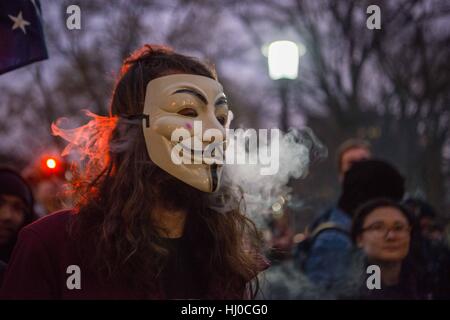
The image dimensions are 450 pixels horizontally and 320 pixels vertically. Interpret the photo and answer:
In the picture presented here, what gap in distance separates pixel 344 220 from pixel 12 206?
5.32ft

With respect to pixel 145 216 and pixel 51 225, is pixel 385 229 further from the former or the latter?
pixel 51 225

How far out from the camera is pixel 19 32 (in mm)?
2232

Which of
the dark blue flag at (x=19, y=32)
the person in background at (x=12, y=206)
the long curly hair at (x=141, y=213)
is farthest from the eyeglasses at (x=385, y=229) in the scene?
the dark blue flag at (x=19, y=32)

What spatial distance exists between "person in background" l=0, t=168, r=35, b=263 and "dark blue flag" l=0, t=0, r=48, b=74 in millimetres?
589

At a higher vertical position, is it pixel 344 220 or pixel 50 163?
pixel 50 163

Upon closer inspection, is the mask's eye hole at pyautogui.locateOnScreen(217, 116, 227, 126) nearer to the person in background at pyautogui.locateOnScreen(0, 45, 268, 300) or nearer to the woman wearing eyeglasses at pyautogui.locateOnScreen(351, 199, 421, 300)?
the person in background at pyautogui.locateOnScreen(0, 45, 268, 300)

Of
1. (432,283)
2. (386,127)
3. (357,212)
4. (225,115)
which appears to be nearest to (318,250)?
(357,212)

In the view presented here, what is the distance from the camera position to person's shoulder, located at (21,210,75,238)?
1.71 meters

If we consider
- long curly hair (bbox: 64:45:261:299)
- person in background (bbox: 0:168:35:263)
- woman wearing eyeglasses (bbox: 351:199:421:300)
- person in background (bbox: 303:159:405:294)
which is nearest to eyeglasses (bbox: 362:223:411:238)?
woman wearing eyeglasses (bbox: 351:199:421:300)

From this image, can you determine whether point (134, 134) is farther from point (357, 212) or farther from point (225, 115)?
point (357, 212)

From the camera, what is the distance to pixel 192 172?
1.83 m

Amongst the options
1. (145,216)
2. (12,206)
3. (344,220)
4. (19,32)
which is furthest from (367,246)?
(19,32)

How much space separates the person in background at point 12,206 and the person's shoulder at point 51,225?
2.24ft

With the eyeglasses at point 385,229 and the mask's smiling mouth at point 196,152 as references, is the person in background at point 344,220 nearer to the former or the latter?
the eyeglasses at point 385,229
